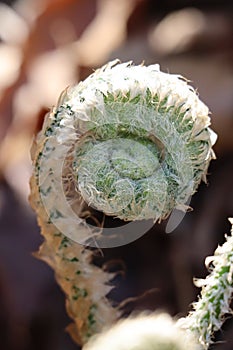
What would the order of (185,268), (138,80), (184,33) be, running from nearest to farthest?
1. (138,80)
2. (185,268)
3. (184,33)

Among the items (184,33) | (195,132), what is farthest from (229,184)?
(195,132)

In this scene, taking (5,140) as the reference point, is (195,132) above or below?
below

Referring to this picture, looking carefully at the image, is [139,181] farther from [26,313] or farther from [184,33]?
[184,33]

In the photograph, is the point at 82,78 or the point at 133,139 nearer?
the point at 133,139

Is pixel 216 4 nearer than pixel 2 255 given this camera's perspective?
No

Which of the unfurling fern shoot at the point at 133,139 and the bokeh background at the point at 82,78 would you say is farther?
the bokeh background at the point at 82,78

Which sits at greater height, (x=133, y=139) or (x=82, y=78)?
(x=82, y=78)

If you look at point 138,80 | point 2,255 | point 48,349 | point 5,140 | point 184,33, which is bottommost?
point 48,349

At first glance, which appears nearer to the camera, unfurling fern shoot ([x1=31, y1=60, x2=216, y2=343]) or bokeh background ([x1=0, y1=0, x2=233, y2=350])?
unfurling fern shoot ([x1=31, y1=60, x2=216, y2=343])
